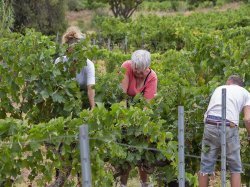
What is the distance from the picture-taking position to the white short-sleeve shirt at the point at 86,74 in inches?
303

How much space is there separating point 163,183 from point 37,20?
28211 millimetres

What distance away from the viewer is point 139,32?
27688 millimetres

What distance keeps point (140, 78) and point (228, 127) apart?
4.21ft

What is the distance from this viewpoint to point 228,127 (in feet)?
22.7

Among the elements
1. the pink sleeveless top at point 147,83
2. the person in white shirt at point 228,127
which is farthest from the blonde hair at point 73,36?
the person in white shirt at point 228,127

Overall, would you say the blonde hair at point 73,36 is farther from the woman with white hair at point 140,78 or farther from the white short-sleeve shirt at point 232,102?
the white short-sleeve shirt at point 232,102

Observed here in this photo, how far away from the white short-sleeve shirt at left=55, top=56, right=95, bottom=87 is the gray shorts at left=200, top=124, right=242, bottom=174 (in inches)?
56.1

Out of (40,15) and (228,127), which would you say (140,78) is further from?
(40,15)

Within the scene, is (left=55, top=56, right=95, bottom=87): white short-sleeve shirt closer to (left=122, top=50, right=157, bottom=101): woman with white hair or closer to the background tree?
(left=122, top=50, right=157, bottom=101): woman with white hair

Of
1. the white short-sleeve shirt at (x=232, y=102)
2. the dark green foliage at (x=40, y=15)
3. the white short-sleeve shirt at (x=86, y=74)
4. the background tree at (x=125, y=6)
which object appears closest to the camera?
the white short-sleeve shirt at (x=232, y=102)

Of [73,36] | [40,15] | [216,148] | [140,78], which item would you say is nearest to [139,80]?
[140,78]

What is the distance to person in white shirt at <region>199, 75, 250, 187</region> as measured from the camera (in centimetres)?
692

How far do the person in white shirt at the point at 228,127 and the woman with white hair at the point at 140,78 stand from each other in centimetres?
72

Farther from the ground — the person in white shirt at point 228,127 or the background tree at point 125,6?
the background tree at point 125,6
